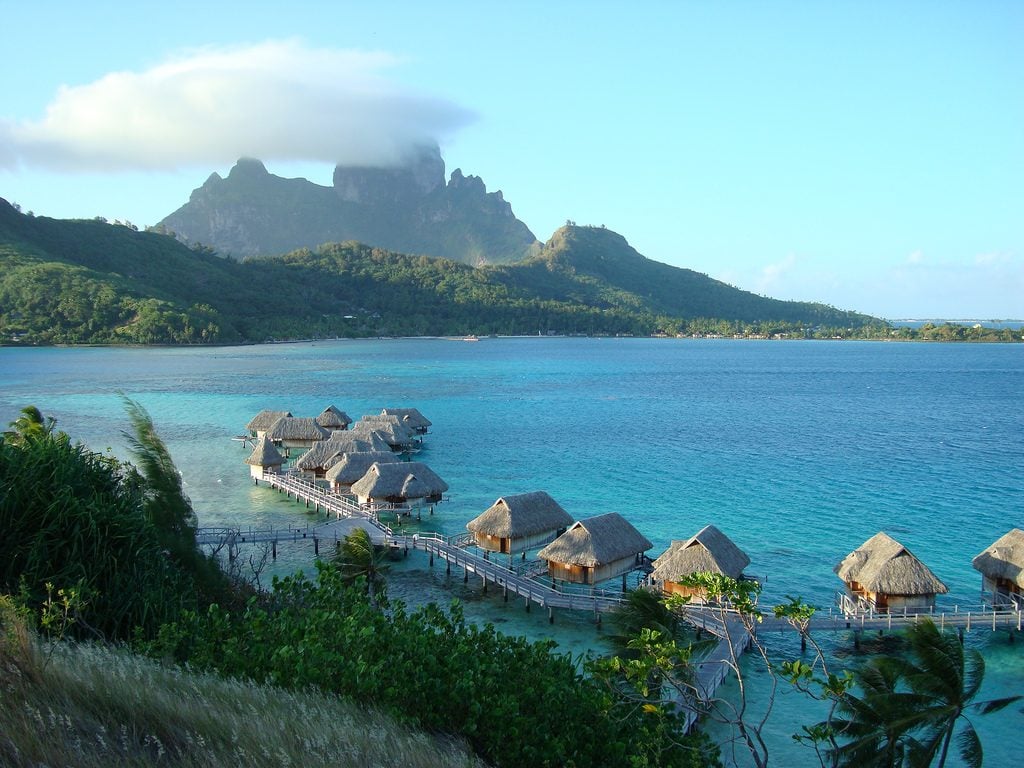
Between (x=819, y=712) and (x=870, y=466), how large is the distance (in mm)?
25270

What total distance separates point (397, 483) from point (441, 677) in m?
19.6

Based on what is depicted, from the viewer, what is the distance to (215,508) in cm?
2856

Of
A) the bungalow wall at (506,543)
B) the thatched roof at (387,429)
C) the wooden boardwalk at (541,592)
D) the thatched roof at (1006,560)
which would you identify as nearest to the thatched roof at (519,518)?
the bungalow wall at (506,543)

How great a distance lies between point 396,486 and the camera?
26.7 metres

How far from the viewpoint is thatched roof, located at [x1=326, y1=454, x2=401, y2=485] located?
28.4 meters

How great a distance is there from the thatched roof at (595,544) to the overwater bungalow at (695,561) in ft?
4.08

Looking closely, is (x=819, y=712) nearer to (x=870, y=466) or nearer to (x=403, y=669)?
(x=403, y=669)

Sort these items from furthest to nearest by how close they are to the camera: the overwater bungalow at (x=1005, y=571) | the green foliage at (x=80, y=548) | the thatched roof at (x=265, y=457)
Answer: the thatched roof at (x=265, y=457) < the overwater bungalow at (x=1005, y=571) < the green foliage at (x=80, y=548)

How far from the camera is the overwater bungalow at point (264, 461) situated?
32.3 meters

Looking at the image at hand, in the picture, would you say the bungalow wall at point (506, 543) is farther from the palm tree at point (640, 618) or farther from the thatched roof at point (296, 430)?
the thatched roof at point (296, 430)

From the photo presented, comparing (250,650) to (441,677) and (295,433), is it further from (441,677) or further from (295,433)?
(295,433)

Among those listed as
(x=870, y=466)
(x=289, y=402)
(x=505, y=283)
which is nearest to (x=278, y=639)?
(x=870, y=466)

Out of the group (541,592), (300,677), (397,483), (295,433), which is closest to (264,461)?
(295,433)

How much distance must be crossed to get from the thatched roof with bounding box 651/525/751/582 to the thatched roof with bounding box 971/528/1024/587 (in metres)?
5.76
